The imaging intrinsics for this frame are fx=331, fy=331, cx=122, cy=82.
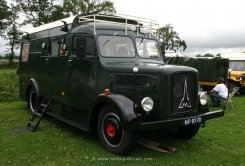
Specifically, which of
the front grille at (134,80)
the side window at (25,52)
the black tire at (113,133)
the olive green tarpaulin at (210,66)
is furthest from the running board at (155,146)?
the olive green tarpaulin at (210,66)

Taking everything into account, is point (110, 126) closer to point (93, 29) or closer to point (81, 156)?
point (81, 156)

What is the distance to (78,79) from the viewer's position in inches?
308

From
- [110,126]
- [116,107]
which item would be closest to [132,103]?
[116,107]

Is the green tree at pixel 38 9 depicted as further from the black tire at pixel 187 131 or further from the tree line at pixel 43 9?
the black tire at pixel 187 131

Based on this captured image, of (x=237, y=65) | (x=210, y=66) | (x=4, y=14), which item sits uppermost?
(x=4, y=14)

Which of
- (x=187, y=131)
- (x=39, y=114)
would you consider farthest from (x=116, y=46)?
(x=39, y=114)

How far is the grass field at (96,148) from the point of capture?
20.4 ft

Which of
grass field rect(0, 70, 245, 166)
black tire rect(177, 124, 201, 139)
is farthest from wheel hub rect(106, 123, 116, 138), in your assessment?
black tire rect(177, 124, 201, 139)

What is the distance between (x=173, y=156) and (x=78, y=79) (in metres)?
2.86

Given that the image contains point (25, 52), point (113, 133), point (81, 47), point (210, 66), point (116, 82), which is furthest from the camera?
point (210, 66)

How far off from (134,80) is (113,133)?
3.72 feet

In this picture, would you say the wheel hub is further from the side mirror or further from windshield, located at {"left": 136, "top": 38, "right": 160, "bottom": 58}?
windshield, located at {"left": 136, "top": 38, "right": 160, "bottom": 58}

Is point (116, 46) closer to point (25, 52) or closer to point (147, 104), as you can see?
point (147, 104)

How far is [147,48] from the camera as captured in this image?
7.99m
